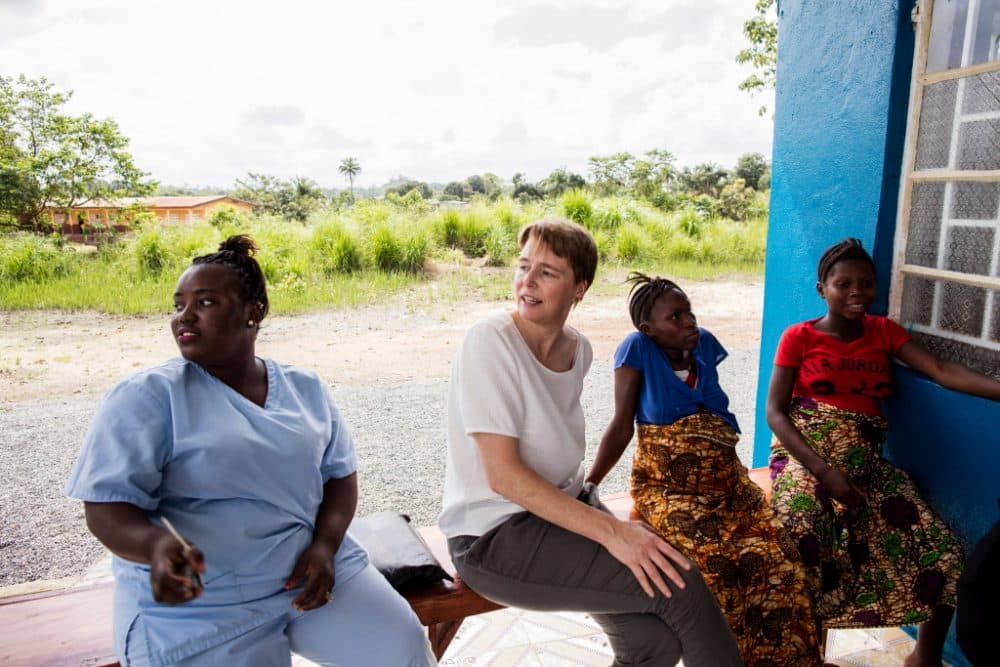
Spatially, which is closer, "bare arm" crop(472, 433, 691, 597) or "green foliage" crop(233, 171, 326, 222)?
"bare arm" crop(472, 433, 691, 597)

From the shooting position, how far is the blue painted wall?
2238 millimetres

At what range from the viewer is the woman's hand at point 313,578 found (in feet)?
4.91

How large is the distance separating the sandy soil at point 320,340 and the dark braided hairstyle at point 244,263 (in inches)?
199

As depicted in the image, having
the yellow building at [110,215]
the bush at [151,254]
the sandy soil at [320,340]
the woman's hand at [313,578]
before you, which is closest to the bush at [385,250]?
the sandy soil at [320,340]

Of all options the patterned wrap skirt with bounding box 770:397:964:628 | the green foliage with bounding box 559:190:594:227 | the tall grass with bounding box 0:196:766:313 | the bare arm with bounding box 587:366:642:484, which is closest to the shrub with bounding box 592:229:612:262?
the tall grass with bounding box 0:196:766:313

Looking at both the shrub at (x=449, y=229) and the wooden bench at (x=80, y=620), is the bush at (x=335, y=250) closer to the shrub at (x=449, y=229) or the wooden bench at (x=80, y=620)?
the shrub at (x=449, y=229)

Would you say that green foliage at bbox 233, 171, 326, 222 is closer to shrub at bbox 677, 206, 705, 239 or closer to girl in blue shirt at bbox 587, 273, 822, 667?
shrub at bbox 677, 206, 705, 239

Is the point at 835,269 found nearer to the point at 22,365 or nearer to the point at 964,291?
the point at 964,291

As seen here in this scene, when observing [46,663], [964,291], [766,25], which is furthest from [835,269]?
[766,25]

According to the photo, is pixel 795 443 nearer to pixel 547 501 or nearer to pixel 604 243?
pixel 547 501

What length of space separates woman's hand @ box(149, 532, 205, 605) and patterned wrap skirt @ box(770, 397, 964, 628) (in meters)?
1.65

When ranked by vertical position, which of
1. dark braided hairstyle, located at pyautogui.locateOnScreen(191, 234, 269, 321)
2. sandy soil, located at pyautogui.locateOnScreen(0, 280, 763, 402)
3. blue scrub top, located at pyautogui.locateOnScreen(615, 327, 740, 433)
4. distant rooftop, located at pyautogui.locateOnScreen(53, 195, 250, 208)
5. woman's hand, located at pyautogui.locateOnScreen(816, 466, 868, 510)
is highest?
distant rooftop, located at pyautogui.locateOnScreen(53, 195, 250, 208)

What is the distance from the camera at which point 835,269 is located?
2246mm

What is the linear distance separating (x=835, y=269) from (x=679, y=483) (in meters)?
0.88
